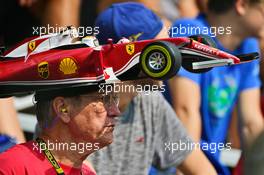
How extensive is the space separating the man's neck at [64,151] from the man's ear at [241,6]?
2.18 metres

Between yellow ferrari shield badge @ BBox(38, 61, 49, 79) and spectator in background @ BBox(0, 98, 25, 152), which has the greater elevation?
yellow ferrari shield badge @ BBox(38, 61, 49, 79)

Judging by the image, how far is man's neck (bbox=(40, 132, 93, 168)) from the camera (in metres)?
2.95

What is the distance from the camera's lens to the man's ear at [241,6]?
4951 millimetres

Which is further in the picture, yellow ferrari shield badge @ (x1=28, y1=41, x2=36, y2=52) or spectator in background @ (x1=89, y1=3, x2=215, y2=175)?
spectator in background @ (x1=89, y1=3, x2=215, y2=175)

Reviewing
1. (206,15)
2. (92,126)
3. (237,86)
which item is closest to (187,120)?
(237,86)

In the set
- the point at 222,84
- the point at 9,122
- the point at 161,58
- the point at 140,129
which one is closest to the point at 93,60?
the point at 161,58

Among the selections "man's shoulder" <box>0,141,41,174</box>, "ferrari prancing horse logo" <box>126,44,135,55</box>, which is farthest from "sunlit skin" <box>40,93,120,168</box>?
"ferrari prancing horse logo" <box>126,44,135,55</box>

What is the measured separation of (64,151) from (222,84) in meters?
1.99

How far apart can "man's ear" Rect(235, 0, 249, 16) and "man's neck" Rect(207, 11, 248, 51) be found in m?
0.04

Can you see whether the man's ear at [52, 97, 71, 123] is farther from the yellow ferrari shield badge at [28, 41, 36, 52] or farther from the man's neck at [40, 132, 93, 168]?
the yellow ferrari shield badge at [28, 41, 36, 52]

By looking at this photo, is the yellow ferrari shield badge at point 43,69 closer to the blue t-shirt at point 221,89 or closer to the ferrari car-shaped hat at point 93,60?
the ferrari car-shaped hat at point 93,60

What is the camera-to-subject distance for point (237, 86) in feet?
16.0

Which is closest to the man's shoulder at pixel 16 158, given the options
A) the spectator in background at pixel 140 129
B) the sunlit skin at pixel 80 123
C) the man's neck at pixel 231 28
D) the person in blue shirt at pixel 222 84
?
the sunlit skin at pixel 80 123

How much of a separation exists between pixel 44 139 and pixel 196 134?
5.30 feet
